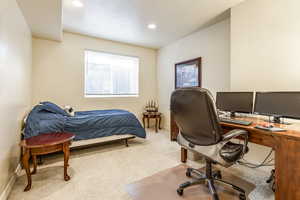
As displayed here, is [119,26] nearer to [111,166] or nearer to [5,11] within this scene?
[5,11]

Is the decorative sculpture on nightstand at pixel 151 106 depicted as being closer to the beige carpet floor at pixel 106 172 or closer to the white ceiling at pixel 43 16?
the beige carpet floor at pixel 106 172

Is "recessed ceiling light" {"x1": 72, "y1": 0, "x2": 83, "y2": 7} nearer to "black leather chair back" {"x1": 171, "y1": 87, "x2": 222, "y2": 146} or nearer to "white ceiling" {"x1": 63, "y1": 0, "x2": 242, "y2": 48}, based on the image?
"white ceiling" {"x1": 63, "y1": 0, "x2": 242, "y2": 48}

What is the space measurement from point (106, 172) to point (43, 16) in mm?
2538

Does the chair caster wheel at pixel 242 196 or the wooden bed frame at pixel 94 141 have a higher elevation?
the wooden bed frame at pixel 94 141

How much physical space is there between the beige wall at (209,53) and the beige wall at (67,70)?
133 centimetres

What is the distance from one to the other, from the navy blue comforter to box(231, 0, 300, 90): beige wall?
203cm

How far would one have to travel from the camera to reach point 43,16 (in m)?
2.32

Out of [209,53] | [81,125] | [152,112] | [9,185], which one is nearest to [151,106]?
[152,112]

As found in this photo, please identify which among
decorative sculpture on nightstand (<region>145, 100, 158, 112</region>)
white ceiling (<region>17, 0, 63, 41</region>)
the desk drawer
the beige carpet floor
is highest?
white ceiling (<region>17, 0, 63, 41</region>)

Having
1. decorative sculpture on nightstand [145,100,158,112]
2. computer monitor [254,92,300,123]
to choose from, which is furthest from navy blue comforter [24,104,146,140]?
computer monitor [254,92,300,123]

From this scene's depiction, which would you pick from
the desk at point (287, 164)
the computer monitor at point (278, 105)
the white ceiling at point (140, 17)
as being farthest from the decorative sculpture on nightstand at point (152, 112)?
the desk at point (287, 164)

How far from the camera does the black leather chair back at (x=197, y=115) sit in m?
1.29

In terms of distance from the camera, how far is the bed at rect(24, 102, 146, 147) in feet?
7.26

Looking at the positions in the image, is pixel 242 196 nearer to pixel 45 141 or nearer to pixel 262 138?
pixel 262 138
